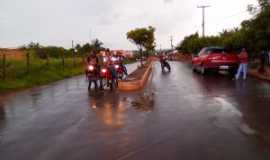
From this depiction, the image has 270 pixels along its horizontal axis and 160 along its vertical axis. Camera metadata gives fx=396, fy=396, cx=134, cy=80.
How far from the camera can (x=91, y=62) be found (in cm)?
1703

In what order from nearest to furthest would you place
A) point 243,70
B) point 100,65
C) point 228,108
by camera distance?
point 228,108 < point 100,65 < point 243,70

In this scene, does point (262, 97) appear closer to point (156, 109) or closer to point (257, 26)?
point (156, 109)

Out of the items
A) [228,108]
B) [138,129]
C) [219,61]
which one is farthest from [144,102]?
[219,61]

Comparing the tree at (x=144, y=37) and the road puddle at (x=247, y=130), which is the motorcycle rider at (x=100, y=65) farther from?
the tree at (x=144, y=37)

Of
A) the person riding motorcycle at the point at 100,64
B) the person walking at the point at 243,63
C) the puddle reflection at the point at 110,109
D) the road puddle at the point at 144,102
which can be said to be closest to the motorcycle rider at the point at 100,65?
the person riding motorcycle at the point at 100,64

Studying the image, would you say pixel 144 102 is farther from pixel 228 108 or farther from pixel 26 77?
pixel 26 77

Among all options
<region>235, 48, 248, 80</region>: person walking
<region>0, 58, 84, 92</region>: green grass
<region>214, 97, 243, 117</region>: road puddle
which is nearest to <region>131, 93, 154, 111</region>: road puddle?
<region>214, 97, 243, 117</region>: road puddle

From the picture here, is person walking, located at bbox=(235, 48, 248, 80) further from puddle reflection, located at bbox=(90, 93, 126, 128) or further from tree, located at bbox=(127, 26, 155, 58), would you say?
tree, located at bbox=(127, 26, 155, 58)

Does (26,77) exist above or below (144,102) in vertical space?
above

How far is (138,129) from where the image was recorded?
823cm

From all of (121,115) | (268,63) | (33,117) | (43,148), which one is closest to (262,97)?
(121,115)

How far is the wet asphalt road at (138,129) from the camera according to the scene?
6.42m

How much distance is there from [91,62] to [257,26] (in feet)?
33.3

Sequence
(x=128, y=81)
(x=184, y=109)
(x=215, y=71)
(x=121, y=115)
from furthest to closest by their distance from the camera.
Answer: (x=215, y=71) → (x=128, y=81) → (x=184, y=109) → (x=121, y=115)
